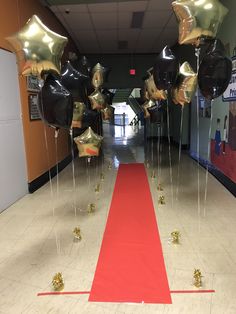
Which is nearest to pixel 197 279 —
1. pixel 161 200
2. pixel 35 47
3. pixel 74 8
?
pixel 161 200

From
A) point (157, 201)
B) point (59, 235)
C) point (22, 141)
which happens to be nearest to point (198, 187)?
point (157, 201)

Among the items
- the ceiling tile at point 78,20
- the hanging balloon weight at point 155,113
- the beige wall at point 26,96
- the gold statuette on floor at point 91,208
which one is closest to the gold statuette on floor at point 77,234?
the gold statuette on floor at point 91,208

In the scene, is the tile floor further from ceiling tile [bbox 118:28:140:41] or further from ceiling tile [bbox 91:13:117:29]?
ceiling tile [bbox 118:28:140:41]

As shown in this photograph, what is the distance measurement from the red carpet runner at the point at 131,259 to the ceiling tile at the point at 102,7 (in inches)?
135

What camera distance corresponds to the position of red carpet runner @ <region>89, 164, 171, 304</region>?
1.83m

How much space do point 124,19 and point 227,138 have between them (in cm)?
323

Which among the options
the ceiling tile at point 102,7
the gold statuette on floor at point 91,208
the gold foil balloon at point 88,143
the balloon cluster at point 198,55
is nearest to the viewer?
the balloon cluster at point 198,55

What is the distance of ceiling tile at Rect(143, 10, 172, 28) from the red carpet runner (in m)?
3.67

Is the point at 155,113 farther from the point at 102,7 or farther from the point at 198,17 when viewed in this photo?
the point at 198,17

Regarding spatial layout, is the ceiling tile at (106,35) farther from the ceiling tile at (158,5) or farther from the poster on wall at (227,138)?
the poster on wall at (227,138)

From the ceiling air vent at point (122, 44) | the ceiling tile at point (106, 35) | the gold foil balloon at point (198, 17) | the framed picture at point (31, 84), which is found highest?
the ceiling tile at point (106, 35)

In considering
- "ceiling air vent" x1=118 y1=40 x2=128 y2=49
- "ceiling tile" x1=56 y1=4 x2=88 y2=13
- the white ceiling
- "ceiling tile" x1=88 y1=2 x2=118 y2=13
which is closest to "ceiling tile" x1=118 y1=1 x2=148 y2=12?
the white ceiling

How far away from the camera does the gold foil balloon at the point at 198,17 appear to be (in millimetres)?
2166

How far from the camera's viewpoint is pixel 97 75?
4.12 meters
